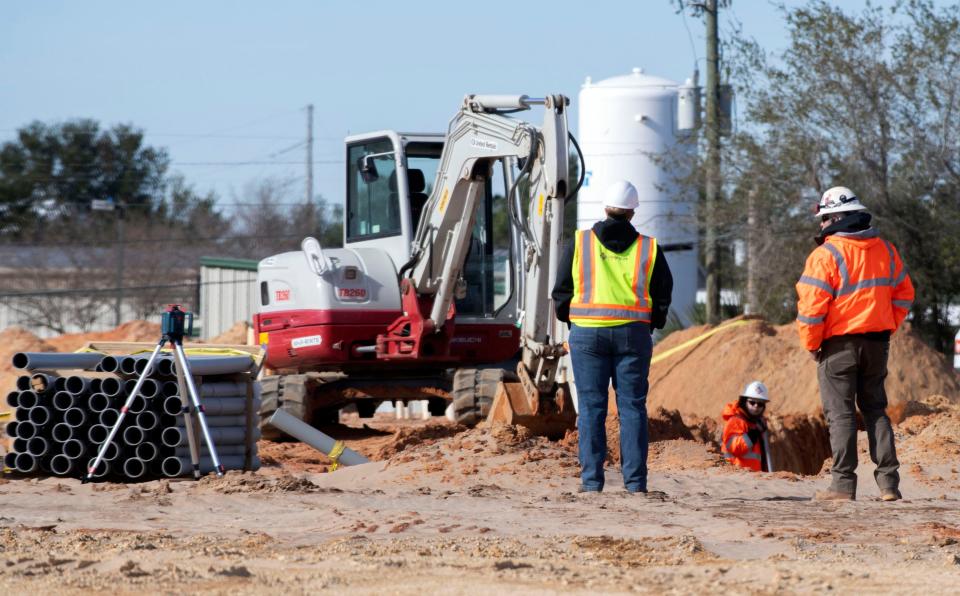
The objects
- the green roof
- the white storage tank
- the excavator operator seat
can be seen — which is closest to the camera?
the excavator operator seat

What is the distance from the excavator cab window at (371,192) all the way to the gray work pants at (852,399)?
299 inches

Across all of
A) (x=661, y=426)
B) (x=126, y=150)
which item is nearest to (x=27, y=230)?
(x=126, y=150)

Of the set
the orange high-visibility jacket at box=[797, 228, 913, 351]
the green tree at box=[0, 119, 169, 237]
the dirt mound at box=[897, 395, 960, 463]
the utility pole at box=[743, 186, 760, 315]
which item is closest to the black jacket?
the orange high-visibility jacket at box=[797, 228, 913, 351]

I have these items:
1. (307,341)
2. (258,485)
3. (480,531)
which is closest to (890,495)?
(480,531)

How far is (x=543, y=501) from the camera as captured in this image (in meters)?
8.35

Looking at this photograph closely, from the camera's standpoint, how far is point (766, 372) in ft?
62.2

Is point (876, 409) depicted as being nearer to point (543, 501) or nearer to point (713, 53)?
point (543, 501)

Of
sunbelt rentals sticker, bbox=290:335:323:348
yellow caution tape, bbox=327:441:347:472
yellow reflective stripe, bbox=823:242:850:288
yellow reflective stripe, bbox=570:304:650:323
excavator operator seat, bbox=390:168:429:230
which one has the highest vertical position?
excavator operator seat, bbox=390:168:429:230

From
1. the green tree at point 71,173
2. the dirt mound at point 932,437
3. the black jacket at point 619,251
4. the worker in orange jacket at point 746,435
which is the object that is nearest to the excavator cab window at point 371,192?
the worker in orange jacket at point 746,435

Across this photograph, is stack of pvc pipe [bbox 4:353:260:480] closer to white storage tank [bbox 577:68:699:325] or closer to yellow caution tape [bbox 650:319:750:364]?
yellow caution tape [bbox 650:319:750:364]

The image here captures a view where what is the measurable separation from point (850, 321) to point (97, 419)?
5.56m

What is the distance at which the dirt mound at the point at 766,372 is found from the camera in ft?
59.9

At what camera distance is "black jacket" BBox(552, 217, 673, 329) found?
8594 millimetres

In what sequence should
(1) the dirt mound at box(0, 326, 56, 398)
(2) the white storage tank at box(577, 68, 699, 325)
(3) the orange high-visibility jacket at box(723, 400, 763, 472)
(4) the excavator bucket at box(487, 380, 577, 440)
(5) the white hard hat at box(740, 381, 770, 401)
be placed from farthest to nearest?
(1) the dirt mound at box(0, 326, 56, 398) → (2) the white storage tank at box(577, 68, 699, 325) → (5) the white hard hat at box(740, 381, 770, 401) → (3) the orange high-visibility jacket at box(723, 400, 763, 472) → (4) the excavator bucket at box(487, 380, 577, 440)
